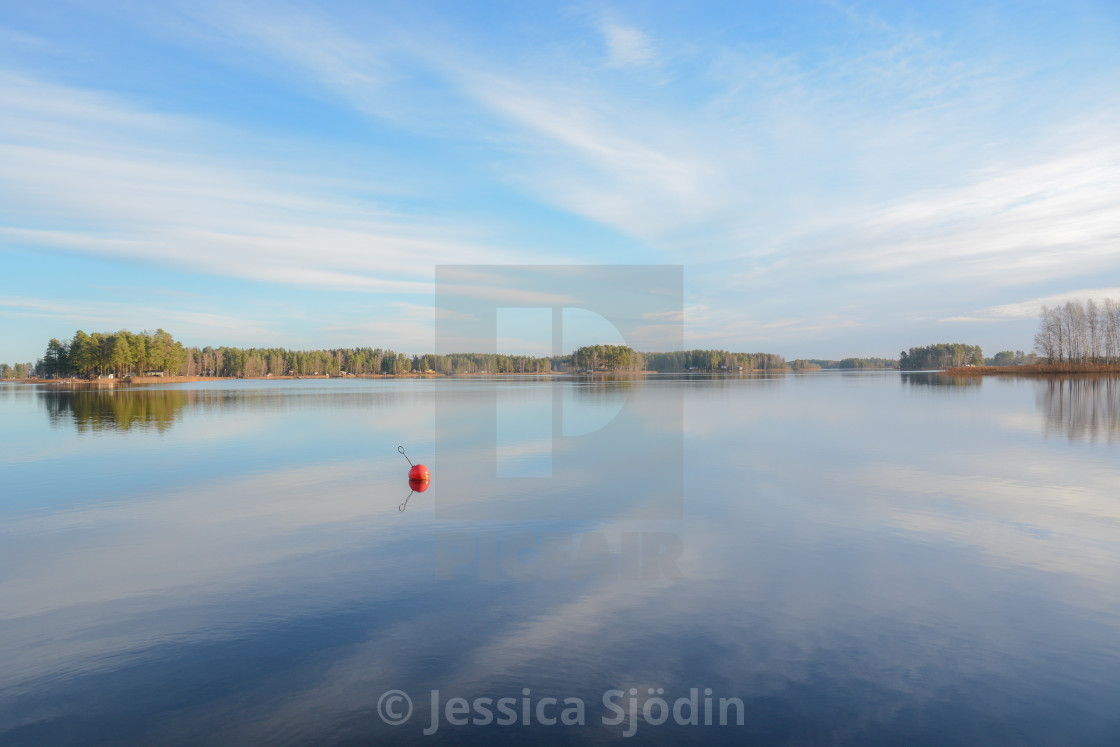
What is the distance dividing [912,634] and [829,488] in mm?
10146

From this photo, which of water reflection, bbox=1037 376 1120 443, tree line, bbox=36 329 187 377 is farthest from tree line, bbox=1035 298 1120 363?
tree line, bbox=36 329 187 377

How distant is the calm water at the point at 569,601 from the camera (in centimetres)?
656

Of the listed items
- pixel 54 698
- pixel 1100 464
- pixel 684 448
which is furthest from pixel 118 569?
pixel 1100 464

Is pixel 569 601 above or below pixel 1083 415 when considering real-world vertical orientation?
below

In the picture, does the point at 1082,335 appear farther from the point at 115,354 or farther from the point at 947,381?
the point at 115,354

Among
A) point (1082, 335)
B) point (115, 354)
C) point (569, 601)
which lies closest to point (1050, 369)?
point (1082, 335)

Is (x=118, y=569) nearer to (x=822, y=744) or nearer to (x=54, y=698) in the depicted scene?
(x=54, y=698)

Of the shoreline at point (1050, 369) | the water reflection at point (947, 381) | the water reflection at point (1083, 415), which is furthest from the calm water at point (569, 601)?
the shoreline at point (1050, 369)

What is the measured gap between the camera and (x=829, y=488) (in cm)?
1792

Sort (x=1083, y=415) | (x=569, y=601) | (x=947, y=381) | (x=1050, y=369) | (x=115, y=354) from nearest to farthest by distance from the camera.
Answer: (x=569, y=601), (x=1083, y=415), (x=947, y=381), (x=1050, y=369), (x=115, y=354)

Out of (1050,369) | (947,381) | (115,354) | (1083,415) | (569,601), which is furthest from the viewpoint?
(115,354)

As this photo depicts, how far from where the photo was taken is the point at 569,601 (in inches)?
375

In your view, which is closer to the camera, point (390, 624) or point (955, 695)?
point (955, 695)

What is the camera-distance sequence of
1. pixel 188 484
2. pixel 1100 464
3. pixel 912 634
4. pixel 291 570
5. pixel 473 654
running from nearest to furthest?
pixel 473 654, pixel 912 634, pixel 291 570, pixel 188 484, pixel 1100 464
